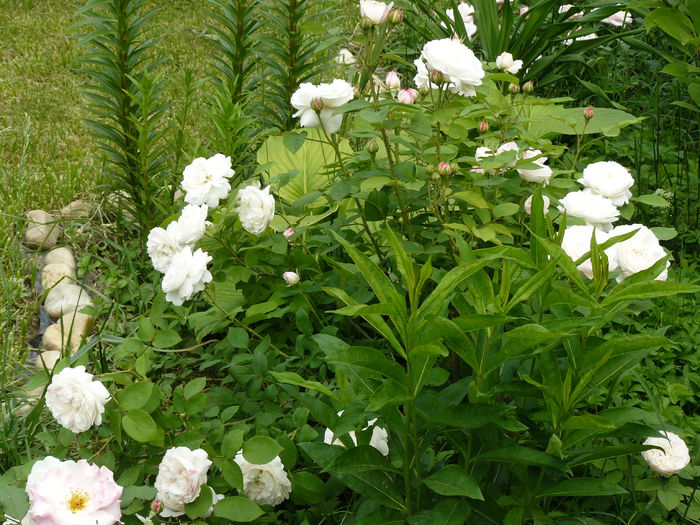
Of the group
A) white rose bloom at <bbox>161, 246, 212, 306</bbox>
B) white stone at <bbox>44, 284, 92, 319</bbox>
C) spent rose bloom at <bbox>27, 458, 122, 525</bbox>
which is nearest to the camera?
spent rose bloom at <bbox>27, 458, 122, 525</bbox>

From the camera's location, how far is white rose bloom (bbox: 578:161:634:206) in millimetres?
1744

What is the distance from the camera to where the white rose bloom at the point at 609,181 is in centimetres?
174

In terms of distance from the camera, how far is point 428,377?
139 cm

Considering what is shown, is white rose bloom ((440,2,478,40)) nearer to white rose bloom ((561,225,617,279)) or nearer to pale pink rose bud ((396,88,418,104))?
pale pink rose bud ((396,88,418,104))

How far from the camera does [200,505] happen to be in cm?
151

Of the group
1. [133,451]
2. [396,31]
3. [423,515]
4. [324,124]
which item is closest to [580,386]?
[423,515]

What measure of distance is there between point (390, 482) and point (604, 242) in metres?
0.61

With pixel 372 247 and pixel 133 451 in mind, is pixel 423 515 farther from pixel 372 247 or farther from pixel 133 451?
pixel 372 247

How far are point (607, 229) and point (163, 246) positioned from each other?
1.02 metres

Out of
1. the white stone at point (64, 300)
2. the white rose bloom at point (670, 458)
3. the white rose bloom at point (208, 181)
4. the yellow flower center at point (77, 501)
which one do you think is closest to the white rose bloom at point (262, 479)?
the yellow flower center at point (77, 501)

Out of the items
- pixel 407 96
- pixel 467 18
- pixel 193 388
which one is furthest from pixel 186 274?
pixel 467 18

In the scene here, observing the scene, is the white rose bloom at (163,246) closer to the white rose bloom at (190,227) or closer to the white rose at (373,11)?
the white rose bloom at (190,227)

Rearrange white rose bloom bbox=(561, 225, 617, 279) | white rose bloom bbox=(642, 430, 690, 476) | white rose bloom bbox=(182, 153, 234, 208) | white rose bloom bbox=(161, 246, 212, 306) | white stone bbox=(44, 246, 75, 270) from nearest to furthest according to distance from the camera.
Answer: white rose bloom bbox=(561, 225, 617, 279) → white rose bloom bbox=(642, 430, 690, 476) → white rose bloom bbox=(161, 246, 212, 306) → white rose bloom bbox=(182, 153, 234, 208) → white stone bbox=(44, 246, 75, 270)

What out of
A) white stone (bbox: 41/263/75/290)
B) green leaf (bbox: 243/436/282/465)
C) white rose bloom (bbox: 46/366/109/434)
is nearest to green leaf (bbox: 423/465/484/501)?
green leaf (bbox: 243/436/282/465)
